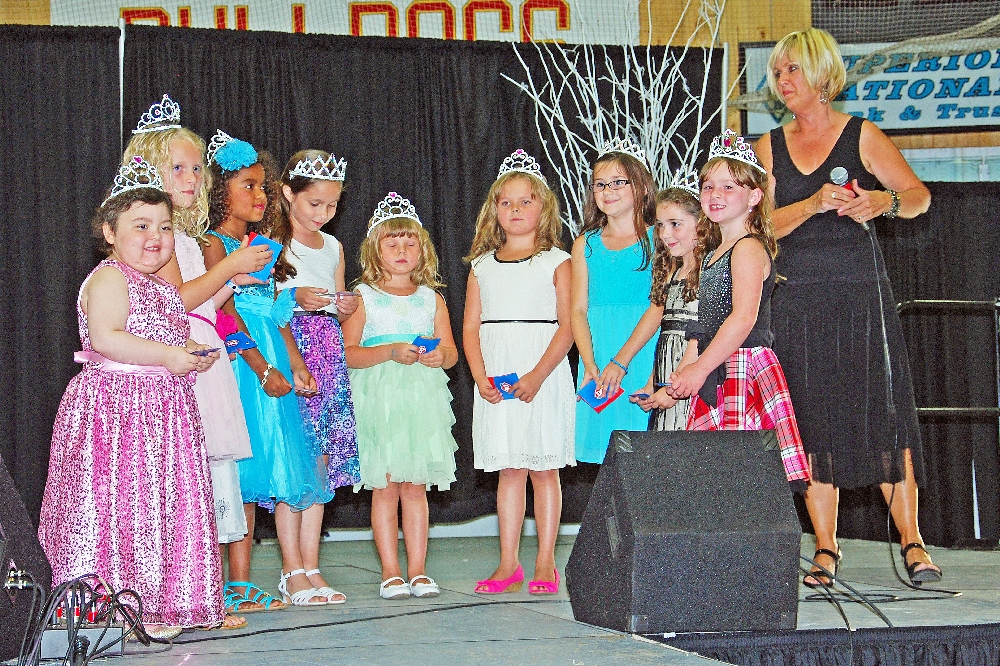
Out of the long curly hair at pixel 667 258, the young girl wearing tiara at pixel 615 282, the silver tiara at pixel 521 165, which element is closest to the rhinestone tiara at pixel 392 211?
the silver tiara at pixel 521 165

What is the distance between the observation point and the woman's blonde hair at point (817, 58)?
3398 mm

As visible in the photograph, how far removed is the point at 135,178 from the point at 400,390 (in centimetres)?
108

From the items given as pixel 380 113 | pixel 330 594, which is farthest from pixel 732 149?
pixel 380 113

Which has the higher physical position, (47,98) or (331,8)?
(331,8)

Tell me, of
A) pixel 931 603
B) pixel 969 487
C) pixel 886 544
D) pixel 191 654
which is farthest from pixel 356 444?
pixel 969 487

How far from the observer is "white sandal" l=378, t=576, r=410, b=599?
11.1ft

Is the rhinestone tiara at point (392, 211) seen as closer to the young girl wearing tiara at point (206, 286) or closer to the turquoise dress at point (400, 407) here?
the turquoise dress at point (400, 407)

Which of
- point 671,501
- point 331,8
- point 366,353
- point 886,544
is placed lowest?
point 886,544

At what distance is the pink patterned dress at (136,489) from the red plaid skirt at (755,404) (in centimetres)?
131

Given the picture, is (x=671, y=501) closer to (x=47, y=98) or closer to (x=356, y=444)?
(x=356, y=444)

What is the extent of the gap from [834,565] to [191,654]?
184 cm

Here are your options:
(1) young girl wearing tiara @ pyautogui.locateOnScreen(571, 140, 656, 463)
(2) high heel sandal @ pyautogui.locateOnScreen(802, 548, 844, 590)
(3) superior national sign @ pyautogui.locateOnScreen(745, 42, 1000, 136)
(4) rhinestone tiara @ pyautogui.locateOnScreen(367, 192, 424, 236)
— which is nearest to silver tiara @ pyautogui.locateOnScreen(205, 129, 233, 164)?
(4) rhinestone tiara @ pyautogui.locateOnScreen(367, 192, 424, 236)

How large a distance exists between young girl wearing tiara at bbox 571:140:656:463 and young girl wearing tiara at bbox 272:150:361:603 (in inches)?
28.2

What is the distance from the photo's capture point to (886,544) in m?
4.73
